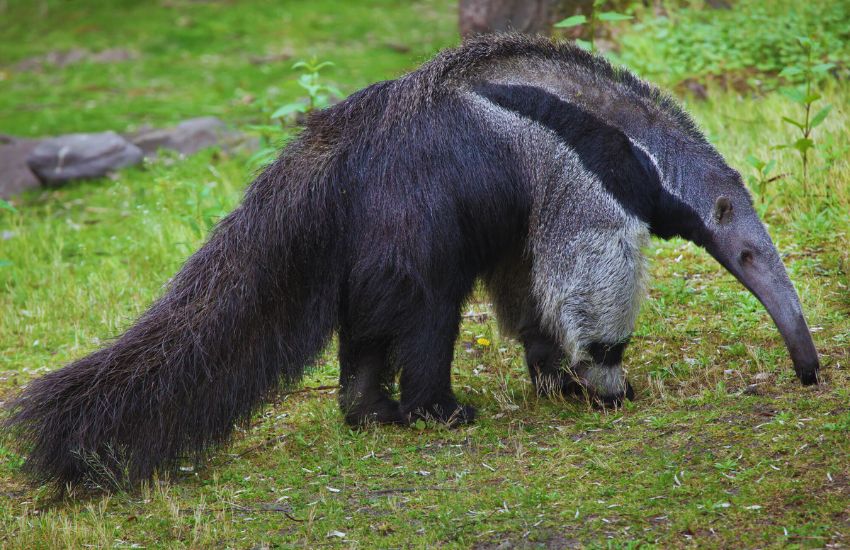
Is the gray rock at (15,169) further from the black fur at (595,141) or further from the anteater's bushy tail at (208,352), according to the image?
the black fur at (595,141)

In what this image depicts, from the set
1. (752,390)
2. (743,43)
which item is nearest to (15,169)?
(743,43)

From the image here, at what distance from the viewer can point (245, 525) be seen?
4.12 m

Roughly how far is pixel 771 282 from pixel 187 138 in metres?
8.15

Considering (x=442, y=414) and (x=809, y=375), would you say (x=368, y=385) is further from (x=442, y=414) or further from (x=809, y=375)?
(x=809, y=375)

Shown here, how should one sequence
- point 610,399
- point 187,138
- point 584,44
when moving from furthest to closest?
1. point 187,138
2. point 584,44
3. point 610,399

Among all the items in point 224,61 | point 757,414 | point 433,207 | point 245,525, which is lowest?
point 245,525

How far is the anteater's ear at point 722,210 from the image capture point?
4.91 meters

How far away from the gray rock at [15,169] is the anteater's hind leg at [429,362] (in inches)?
299

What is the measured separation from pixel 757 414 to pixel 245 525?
94.9 inches

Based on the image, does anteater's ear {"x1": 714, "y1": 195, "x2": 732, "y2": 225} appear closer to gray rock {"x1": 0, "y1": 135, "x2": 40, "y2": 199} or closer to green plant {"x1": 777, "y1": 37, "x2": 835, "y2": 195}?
green plant {"x1": 777, "y1": 37, "x2": 835, "y2": 195}

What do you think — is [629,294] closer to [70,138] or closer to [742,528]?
[742,528]

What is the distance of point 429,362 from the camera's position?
490 cm

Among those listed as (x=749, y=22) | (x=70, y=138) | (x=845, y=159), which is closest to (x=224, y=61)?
(x=70, y=138)

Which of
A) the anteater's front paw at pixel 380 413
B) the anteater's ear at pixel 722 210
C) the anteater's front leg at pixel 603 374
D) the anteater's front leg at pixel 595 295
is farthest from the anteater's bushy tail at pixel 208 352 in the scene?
the anteater's ear at pixel 722 210
